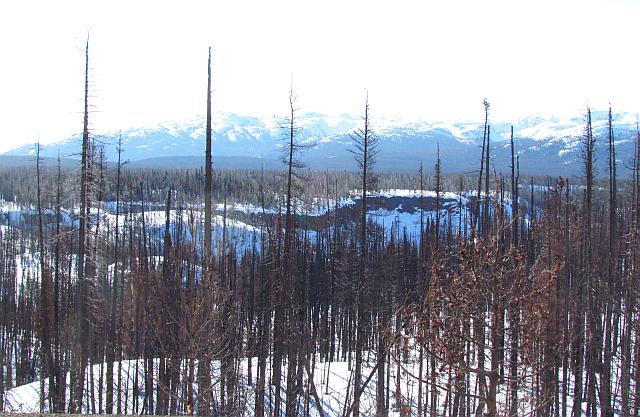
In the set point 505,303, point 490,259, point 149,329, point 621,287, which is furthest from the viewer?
point 621,287

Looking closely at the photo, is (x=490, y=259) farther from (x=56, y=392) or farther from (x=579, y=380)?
(x=56, y=392)

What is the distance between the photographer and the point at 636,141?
22922mm

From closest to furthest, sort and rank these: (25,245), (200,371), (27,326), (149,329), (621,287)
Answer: (200,371), (149,329), (621,287), (27,326), (25,245)

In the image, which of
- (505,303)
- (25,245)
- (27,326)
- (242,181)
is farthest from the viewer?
(242,181)

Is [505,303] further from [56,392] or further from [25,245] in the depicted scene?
[25,245]

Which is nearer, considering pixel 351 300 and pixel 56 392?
pixel 56 392

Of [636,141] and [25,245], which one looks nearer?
[636,141]

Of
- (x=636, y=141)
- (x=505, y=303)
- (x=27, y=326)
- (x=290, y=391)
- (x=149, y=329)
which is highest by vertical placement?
(x=636, y=141)

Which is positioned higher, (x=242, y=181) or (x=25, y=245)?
(x=242, y=181)

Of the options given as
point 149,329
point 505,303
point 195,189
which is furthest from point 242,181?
point 505,303

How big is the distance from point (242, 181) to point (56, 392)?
132672mm

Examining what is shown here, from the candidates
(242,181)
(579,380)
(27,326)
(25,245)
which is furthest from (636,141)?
(242,181)

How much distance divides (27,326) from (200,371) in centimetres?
3523

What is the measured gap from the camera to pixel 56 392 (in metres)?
19.6
